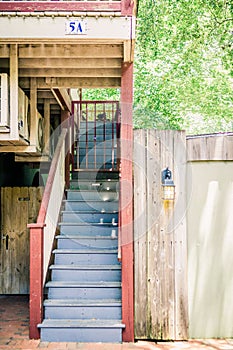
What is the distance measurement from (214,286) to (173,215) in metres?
0.91

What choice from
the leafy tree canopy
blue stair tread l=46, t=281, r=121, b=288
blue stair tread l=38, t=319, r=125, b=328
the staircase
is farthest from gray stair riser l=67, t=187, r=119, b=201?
the leafy tree canopy

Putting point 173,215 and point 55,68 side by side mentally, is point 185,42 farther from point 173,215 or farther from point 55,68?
point 173,215

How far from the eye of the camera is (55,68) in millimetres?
5266

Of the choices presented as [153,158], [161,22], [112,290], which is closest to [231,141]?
[153,158]

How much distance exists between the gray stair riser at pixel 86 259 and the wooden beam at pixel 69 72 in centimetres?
245

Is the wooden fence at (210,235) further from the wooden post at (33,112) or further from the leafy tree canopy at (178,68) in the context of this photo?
the leafy tree canopy at (178,68)

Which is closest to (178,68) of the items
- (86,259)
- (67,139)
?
(67,139)

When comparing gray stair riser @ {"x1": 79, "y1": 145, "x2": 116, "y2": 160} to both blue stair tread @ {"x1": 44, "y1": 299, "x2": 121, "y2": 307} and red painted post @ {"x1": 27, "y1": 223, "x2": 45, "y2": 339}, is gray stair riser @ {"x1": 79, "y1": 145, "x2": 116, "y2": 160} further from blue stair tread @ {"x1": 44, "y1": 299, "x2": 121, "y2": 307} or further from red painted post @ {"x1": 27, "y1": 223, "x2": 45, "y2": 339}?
blue stair tread @ {"x1": 44, "y1": 299, "x2": 121, "y2": 307}

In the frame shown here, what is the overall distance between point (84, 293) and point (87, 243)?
0.89m

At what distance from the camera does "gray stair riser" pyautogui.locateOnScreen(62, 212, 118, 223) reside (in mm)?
6102

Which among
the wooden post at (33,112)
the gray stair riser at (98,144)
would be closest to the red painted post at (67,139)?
the gray stair riser at (98,144)

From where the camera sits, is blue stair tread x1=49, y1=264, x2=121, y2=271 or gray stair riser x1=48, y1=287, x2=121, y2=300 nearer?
gray stair riser x1=48, y1=287, x2=121, y2=300

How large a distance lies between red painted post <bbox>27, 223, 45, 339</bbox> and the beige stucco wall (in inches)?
66.6

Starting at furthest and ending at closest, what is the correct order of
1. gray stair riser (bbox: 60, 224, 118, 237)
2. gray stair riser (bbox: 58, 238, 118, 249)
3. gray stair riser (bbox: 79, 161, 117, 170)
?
gray stair riser (bbox: 79, 161, 117, 170) → gray stair riser (bbox: 60, 224, 118, 237) → gray stair riser (bbox: 58, 238, 118, 249)
